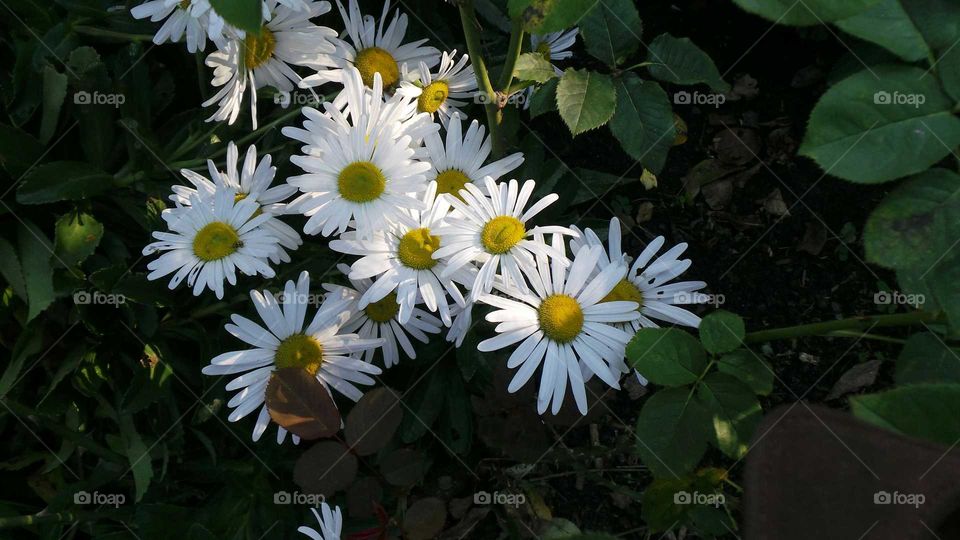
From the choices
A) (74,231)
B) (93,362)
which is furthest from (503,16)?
(93,362)

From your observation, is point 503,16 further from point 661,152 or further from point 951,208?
point 951,208

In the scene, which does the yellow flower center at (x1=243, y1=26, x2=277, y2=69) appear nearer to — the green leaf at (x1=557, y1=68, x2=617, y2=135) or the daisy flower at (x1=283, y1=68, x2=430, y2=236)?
the daisy flower at (x1=283, y1=68, x2=430, y2=236)

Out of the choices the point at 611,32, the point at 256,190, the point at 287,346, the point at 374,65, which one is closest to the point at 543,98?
the point at 611,32

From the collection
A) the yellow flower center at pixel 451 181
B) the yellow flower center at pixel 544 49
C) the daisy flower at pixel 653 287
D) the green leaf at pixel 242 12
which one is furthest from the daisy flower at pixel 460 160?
the green leaf at pixel 242 12

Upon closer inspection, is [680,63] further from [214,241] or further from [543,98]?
[214,241]

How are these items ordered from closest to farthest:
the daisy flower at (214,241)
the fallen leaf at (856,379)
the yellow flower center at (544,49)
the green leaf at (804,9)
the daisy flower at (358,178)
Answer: the green leaf at (804,9), the daisy flower at (358,178), the daisy flower at (214,241), the yellow flower center at (544,49), the fallen leaf at (856,379)

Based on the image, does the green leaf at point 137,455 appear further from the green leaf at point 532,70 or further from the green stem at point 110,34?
the green leaf at point 532,70
